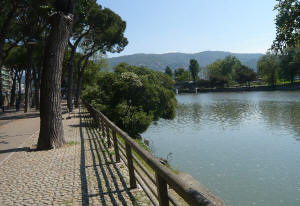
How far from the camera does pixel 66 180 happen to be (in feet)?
19.4

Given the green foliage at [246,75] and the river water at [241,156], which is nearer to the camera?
the river water at [241,156]

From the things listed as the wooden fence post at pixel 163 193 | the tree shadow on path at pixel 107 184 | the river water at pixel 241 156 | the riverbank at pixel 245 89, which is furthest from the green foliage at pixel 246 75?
the wooden fence post at pixel 163 193

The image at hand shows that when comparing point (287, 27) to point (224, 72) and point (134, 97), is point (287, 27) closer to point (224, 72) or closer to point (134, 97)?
point (134, 97)

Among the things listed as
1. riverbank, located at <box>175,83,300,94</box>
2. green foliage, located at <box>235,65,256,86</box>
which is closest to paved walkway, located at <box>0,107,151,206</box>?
riverbank, located at <box>175,83,300,94</box>

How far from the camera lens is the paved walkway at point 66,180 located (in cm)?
481

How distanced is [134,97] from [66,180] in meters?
11.4

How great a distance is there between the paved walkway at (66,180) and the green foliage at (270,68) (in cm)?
8186

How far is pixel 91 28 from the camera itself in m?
26.5

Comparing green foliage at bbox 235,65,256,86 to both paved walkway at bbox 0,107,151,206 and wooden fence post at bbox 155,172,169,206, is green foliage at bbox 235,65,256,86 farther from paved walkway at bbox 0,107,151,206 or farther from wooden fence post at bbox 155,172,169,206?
wooden fence post at bbox 155,172,169,206

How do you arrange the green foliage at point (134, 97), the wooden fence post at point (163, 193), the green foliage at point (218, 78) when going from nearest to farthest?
the wooden fence post at point (163, 193) < the green foliage at point (134, 97) < the green foliage at point (218, 78)

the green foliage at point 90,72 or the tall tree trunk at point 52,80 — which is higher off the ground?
the green foliage at point 90,72

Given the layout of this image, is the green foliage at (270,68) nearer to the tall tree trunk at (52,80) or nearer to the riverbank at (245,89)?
the riverbank at (245,89)

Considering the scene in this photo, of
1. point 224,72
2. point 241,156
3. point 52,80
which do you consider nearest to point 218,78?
point 224,72

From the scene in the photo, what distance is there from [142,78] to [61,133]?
8291 millimetres
